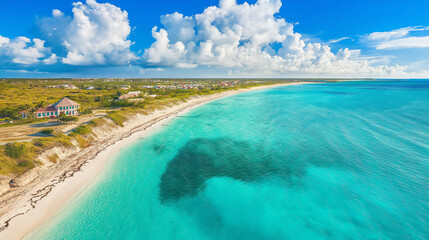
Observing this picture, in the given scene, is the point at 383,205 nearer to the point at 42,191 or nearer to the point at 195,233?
the point at 195,233

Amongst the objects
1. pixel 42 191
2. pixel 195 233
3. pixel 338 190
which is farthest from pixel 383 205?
pixel 42 191

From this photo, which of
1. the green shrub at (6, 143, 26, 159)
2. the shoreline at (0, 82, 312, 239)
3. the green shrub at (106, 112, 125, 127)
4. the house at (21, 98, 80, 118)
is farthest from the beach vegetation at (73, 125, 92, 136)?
the house at (21, 98, 80, 118)

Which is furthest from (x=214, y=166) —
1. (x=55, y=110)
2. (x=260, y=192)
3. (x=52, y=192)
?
(x=55, y=110)

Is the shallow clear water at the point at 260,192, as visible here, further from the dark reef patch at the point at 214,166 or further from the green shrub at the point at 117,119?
the green shrub at the point at 117,119

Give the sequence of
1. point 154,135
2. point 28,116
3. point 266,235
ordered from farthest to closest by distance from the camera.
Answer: point 28,116, point 154,135, point 266,235

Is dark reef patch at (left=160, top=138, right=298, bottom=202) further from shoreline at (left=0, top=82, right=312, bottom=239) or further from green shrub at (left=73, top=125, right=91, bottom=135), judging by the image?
green shrub at (left=73, top=125, right=91, bottom=135)

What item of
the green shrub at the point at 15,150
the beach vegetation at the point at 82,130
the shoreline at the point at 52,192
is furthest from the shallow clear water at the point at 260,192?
the green shrub at the point at 15,150
